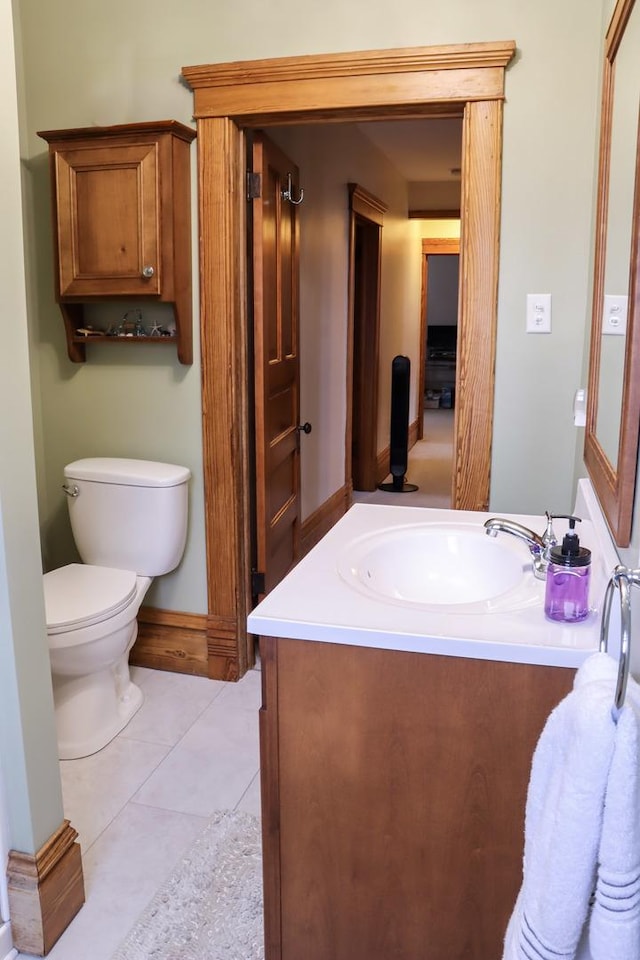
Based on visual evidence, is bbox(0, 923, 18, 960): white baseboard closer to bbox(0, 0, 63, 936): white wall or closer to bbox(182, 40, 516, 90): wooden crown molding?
bbox(0, 0, 63, 936): white wall

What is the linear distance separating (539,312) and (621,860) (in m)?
2.03

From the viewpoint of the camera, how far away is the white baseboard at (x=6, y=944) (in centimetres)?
171

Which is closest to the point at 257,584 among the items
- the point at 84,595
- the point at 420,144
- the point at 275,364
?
the point at 84,595

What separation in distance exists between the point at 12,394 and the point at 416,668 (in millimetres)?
961

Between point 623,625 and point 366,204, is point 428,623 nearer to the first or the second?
point 623,625

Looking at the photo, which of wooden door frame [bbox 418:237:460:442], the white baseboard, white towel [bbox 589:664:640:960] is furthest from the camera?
wooden door frame [bbox 418:237:460:442]

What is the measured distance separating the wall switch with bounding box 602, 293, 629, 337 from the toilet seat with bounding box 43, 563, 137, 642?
1679mm

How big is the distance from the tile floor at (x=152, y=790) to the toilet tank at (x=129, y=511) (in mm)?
498

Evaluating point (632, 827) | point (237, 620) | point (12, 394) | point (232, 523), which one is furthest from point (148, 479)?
point (632, 827)

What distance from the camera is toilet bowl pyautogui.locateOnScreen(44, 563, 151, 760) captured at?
2.48 meters

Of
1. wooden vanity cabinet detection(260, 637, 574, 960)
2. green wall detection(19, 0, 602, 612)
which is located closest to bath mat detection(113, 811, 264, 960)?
wooden vanity cabinet detection(260, 637, 574, 960)

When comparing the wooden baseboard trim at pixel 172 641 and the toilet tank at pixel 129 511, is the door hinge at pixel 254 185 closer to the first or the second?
the toilet tank at pixel 129 511

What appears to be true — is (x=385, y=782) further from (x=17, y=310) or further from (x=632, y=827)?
(x=17, y=310)

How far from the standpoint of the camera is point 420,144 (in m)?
5.62
